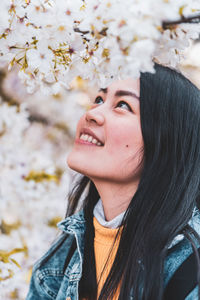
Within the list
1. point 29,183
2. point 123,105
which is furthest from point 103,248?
point 29,183

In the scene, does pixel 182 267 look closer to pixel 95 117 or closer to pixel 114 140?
pixel 114 140

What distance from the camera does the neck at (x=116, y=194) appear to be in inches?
55.1

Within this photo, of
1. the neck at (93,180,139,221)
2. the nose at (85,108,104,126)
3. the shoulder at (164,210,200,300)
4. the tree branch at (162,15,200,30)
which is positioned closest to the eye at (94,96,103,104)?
the nose at (85,108,104,126)

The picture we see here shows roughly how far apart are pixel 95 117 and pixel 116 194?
1.01 feet

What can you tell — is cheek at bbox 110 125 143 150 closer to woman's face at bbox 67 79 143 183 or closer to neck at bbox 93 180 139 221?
woman's face at bbox 67 79 143 183

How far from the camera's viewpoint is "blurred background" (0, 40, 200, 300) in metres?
2.69

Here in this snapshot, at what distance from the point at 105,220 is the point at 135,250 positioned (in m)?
0.27

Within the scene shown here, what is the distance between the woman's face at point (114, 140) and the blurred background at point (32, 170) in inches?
18.7

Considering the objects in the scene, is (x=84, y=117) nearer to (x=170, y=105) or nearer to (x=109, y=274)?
(x=170, y=105)

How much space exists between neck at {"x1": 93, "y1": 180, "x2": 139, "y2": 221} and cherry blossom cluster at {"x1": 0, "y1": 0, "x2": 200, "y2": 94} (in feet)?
1.50

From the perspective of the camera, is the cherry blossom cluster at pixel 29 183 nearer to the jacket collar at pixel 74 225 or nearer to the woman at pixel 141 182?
the jacket collar at pixel 74 225

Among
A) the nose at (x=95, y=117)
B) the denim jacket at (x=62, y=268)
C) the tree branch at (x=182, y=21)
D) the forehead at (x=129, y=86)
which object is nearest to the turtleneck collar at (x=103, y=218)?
the denim jacket at (x=62, y=268)

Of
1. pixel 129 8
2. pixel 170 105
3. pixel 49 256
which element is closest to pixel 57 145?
pixel 49 256

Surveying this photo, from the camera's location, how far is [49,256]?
5.49 ft
